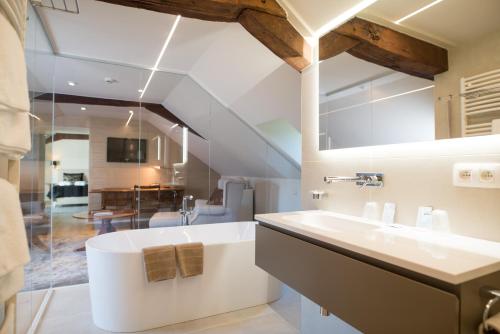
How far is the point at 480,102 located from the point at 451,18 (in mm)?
420

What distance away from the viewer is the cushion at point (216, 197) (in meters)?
4.11

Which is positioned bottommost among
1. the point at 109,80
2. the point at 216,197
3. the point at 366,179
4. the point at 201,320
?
the point at 201,320

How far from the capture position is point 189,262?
2.29m

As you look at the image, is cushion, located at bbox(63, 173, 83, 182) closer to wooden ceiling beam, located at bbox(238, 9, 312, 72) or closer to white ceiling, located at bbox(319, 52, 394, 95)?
wooden ceiling beam, located at bbox(238, 9, 312, 72)

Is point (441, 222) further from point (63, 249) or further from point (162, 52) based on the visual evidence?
point (63, 249)

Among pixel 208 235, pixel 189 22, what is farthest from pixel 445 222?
pixel 208 235

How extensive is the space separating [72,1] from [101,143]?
172 centimetres

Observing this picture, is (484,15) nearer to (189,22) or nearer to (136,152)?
(189,22)

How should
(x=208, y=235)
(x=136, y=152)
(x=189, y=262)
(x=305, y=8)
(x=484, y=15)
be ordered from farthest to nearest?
(x=136, y=152)
(x=208, y=235)
(x=189, y=262)
(x=305, y=8)
(x=484, y=15)

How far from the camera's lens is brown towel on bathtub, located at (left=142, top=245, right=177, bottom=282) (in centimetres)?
214

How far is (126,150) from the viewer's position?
3.59 meters

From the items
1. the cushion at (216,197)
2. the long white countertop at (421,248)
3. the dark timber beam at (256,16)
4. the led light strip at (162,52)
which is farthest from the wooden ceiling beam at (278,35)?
the cushion at (216,197)

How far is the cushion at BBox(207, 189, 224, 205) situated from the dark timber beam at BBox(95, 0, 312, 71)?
2421 mm

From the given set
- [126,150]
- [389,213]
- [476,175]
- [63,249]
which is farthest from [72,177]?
[476,175]
